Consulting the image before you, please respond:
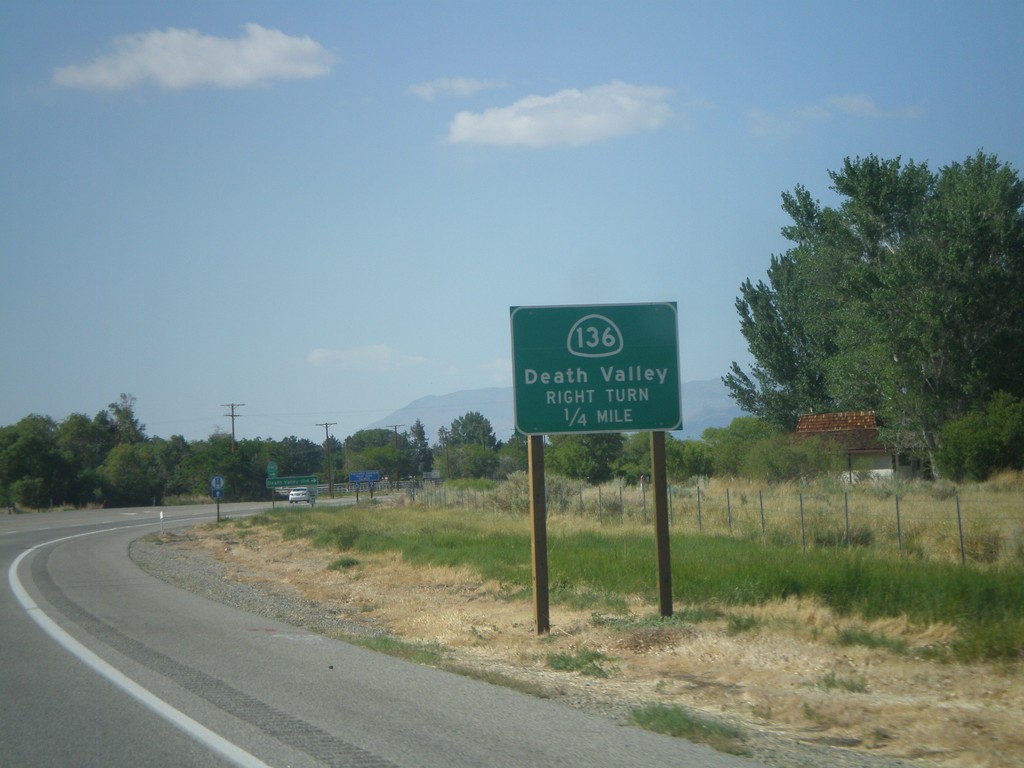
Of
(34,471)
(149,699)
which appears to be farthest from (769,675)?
(34,471)

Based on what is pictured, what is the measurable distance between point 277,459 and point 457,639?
367ft

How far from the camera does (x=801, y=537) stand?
24.2 meters

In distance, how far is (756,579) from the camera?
15609 millimetres

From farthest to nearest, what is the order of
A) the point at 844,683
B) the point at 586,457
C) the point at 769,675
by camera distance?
the point at 586,457, the point at 769,675, the point at 844,683

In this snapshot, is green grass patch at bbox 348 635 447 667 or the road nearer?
the road

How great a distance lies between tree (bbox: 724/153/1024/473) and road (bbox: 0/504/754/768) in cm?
4137

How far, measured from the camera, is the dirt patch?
7.48 meters

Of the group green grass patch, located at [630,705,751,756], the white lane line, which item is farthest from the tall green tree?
green grass patch, located at [630,705,751,756]

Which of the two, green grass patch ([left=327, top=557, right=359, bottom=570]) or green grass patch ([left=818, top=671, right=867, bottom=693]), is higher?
green grass patch ([left=818, top=671, right=867, bottom=693])

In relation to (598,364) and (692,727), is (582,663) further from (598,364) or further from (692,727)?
(598,364)

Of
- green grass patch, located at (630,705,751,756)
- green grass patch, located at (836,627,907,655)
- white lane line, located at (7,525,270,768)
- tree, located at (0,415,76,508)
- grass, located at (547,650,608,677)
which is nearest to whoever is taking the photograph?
white lane line, located at (7,525,270,768)

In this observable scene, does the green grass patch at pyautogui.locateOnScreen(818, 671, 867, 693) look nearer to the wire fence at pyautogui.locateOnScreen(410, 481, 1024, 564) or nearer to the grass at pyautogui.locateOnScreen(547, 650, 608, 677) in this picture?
the grass at pyautogui.locateOnScreen(547, 650, 608, 677)

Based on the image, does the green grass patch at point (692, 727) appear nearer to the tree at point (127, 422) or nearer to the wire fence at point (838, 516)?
the wire fence at point (838, 516)

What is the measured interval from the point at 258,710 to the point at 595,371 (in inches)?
290
